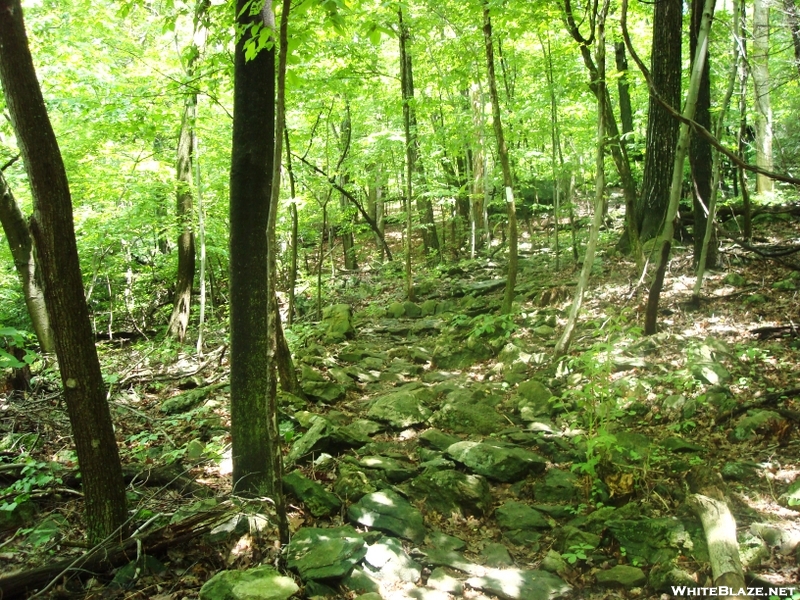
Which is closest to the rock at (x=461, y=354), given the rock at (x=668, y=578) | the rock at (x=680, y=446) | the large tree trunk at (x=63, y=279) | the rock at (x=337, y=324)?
the rock at (x=337, y=324)

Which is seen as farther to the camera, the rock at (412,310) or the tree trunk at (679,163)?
the rock at (412,310)

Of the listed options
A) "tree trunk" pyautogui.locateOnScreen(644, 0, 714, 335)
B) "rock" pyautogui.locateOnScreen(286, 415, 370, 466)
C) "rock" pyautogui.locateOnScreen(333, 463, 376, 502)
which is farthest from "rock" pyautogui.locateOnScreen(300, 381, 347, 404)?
"tree trunk" pyautogui.locateOnScreen(644, 0, 714, 335)

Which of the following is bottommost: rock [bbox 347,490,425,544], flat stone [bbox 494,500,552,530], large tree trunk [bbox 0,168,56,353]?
flat stone [bbox 494,500,552,530]

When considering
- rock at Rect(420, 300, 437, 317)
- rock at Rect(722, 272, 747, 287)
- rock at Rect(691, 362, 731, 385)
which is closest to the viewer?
rock at Rect(691, 362, 731, 385)

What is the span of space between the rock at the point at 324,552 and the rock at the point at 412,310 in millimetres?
8350

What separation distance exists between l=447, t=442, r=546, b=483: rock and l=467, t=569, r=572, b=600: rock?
1.26m

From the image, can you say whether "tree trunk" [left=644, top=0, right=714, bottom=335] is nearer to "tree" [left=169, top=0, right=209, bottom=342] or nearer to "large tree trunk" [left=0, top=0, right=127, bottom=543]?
"large tree trunk" [left=0, top=0, right=127, bottom=543]

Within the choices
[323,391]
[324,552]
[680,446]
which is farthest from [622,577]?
[323,391]

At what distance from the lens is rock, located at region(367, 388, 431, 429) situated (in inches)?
241

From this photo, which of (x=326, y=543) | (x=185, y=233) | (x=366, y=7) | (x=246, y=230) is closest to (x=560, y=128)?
(x=366, y=7)

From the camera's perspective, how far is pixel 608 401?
14.8 ft

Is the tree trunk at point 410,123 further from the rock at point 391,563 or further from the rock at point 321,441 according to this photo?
the rock at point 391,563

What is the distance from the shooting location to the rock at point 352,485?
433 cm

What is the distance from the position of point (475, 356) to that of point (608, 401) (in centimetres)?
396
